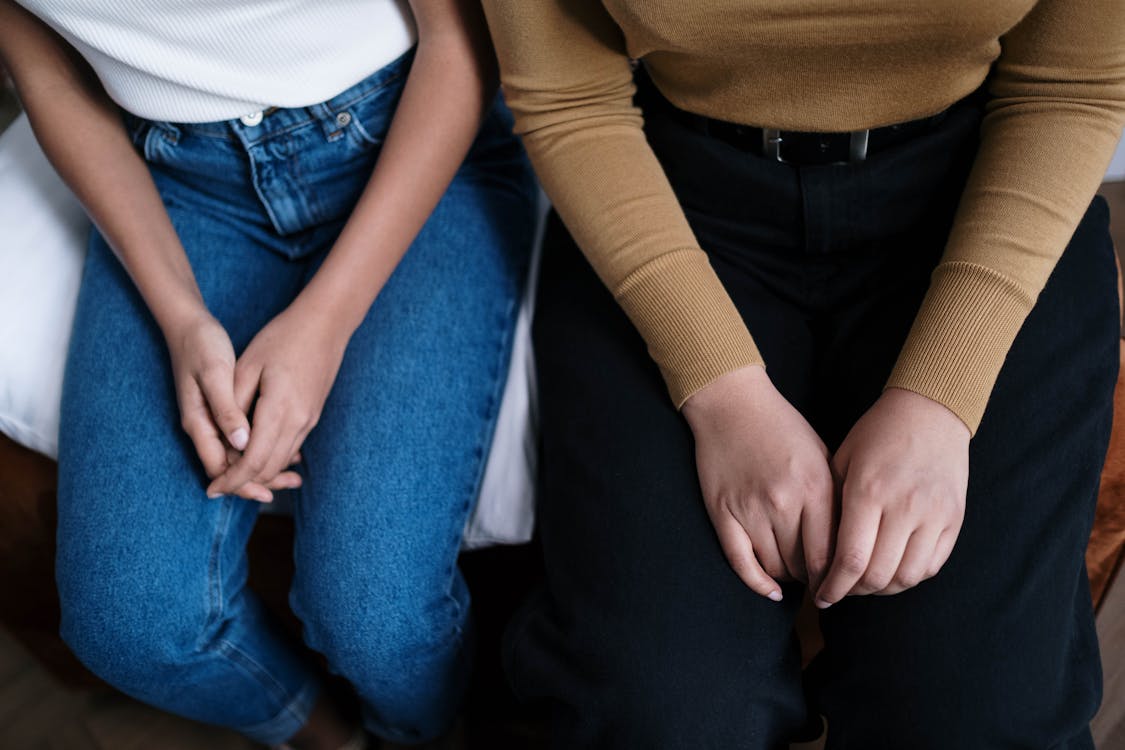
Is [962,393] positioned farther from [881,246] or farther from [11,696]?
[11,696]

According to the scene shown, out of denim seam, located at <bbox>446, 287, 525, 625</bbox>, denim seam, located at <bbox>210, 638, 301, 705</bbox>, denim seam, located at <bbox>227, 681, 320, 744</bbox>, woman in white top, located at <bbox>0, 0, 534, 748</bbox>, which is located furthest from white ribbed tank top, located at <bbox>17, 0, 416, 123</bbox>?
denim seam, located at <bbox>227, 681, 320, 744</bbox>

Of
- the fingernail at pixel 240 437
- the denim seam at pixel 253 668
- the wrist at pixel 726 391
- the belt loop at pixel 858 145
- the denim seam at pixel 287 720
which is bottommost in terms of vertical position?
the denim seam at pixel 287 720

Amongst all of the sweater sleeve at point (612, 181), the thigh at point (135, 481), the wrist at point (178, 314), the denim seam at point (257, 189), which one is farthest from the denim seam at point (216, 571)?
the sweater sleeve at point (612, 181)

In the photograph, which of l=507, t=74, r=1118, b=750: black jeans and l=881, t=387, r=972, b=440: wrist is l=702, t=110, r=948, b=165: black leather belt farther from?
l=881, t=387, r=972, b=440: wrist

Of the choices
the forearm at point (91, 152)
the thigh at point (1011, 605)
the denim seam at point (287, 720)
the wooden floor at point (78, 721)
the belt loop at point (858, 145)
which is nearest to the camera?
the thigh at point (1011, 605)

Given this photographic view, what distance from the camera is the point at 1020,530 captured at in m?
0.59

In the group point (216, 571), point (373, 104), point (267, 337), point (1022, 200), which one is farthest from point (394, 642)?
point (1022, 200)

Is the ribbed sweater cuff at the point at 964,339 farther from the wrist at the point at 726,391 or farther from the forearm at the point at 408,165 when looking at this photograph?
the forearm at the point at 408,165

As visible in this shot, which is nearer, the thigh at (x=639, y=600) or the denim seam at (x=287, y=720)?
the thigh at (x=639, y=600)

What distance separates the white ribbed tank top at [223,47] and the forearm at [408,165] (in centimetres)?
6

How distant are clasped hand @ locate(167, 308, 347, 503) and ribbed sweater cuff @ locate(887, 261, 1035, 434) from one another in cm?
49

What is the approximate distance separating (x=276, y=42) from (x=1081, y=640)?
84cm

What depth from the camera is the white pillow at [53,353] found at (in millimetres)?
824

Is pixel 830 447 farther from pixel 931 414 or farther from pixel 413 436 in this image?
pixel 413 436
